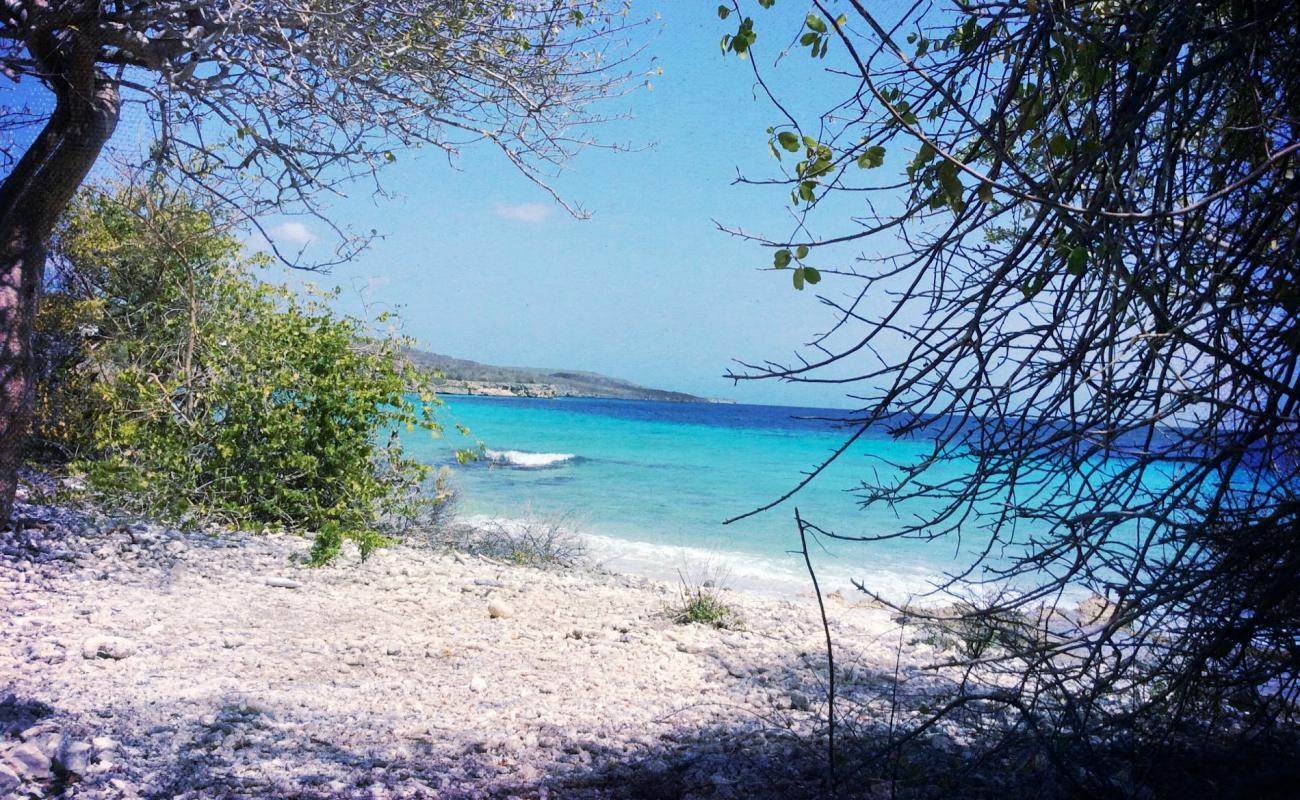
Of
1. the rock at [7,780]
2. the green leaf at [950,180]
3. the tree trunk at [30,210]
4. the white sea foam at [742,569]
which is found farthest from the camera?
the white sea foam at [742,569]

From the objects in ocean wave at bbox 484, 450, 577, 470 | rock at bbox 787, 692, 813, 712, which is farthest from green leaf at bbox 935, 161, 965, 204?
ocean wave at bbox 484, 450, 577, 470

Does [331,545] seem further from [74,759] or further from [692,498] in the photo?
[692,498]

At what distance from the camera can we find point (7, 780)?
8.21ft

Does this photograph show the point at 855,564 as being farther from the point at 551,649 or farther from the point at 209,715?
the point at 209,715

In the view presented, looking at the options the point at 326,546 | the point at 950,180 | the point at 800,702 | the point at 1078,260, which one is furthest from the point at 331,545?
the point at 1078,260

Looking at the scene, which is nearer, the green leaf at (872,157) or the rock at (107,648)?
the green leaf at (872,157)

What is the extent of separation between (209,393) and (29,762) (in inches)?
215

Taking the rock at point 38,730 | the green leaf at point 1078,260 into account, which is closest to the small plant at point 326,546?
the rock at point 38,730

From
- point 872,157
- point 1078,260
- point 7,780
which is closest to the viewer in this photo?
point 1078,260

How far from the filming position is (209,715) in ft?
11.0

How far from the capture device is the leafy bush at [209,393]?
730 cm

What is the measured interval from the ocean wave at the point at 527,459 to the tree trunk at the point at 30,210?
16723 millimetres

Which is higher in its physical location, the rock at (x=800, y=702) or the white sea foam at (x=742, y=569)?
the rock at (x=800, y=702)

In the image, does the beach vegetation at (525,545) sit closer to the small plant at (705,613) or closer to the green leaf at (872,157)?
the small plant at (705,613)
